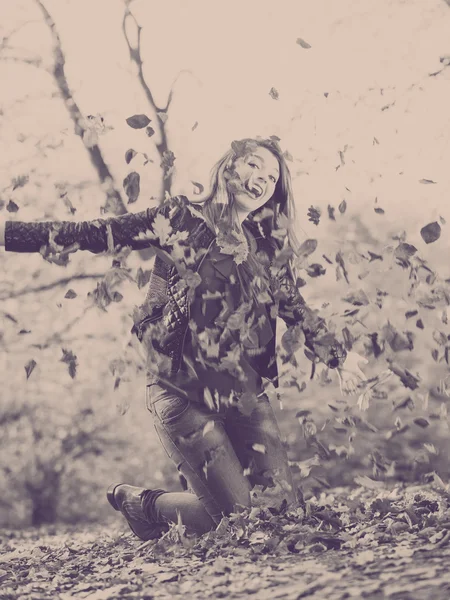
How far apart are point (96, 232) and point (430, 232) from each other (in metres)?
1.61

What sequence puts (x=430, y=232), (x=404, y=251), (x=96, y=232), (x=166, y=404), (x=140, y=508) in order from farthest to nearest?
(x=430, y=232) < (x=404, y=251) < (x=140, y=508) < (x=166, y=404) < (x=96, y=232)

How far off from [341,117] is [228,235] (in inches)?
41.2

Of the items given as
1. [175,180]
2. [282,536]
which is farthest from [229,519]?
[175,180]

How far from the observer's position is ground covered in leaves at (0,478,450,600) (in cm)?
268

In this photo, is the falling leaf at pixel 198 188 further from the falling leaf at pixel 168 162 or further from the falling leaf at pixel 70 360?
the falling leaf at pixel 70 360

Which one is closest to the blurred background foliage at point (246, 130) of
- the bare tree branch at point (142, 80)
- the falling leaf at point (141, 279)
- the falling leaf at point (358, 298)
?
the bare tree branch at point (142, 80)

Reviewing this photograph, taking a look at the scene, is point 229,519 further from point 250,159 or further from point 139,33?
point 139,33

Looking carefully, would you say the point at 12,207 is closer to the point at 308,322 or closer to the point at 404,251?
the point at 308,322

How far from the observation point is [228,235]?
3281mm

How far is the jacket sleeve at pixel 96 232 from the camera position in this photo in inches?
117

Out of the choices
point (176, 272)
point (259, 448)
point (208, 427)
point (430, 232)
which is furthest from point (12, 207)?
point (430, 232)

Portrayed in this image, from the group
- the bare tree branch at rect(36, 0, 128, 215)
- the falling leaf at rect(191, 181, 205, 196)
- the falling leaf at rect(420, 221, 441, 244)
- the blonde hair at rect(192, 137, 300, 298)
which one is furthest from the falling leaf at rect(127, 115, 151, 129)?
the falling leaf at rect(420, 221, 441, 244)

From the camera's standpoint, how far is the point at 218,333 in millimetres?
3240

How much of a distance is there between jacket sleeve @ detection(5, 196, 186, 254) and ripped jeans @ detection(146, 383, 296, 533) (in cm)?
62
